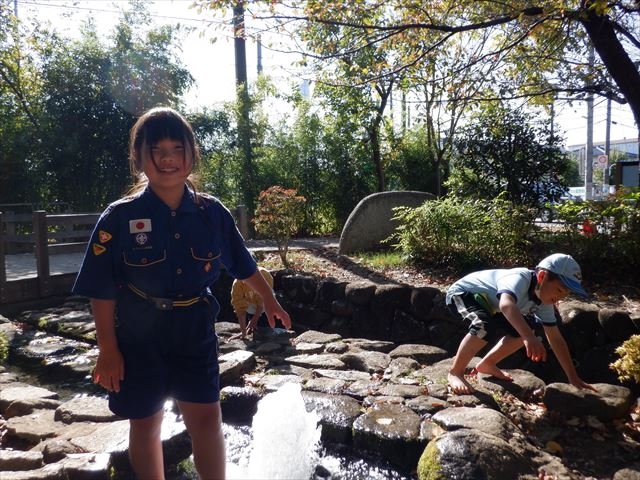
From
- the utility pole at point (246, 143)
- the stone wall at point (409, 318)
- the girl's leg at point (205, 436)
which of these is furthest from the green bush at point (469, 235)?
the utility pole at point (246, 143)

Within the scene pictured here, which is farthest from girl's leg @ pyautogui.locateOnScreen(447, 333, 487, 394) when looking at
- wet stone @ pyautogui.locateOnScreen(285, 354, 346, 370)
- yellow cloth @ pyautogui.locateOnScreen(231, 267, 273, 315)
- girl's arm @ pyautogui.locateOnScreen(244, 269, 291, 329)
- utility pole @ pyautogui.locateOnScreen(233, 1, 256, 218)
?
utility pole @ pyautogui.locateOnScreen(233, 1, 256, 218)

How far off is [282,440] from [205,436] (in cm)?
155

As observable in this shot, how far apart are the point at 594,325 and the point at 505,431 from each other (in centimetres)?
220

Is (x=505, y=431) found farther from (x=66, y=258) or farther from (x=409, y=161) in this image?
(x=409, y=161)

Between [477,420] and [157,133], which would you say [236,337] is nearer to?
[477,420]

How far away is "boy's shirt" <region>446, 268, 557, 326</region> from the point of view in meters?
3.59

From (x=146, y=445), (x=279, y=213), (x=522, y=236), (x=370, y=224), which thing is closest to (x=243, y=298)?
(x=279, y=213)

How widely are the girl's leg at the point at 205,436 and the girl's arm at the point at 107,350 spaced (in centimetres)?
28

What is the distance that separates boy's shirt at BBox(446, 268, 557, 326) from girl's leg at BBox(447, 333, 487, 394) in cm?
25

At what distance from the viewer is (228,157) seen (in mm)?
14633

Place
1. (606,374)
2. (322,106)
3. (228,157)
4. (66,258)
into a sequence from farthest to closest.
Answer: (228,157) → (322,106) → (66,258) → (606,374)

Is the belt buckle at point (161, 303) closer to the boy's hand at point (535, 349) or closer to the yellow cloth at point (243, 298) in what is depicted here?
the boy's hand at point (535, 349)

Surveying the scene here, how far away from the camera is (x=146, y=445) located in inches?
79.4

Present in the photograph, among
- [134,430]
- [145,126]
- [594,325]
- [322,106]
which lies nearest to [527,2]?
[594,325]
